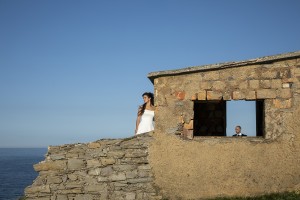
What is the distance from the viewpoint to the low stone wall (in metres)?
6.64

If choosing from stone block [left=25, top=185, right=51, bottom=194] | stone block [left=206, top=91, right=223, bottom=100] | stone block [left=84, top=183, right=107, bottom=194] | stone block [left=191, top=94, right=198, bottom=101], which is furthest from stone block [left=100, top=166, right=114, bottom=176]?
stone block [left=206, top=91, right=223, bottom=100]

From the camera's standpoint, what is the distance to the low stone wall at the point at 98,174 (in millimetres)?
6641

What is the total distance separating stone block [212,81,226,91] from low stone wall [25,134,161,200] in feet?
5.65

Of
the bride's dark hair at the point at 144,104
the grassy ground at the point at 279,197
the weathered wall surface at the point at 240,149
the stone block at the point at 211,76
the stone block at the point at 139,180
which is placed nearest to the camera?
the grassy ground at the point at 279,197

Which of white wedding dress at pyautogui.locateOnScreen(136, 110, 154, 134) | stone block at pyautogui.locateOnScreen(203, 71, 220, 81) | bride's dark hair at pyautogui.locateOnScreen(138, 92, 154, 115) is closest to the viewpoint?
stone block at pyautogui.locateOnScreen(203, 71, 220, 81)

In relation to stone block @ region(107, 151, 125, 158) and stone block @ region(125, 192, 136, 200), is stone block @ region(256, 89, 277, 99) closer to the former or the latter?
stone block @ region(107, 151, 125, 158)

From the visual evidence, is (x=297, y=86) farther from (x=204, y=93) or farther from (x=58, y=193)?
(x=58, y=193)

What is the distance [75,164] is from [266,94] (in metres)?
4.20

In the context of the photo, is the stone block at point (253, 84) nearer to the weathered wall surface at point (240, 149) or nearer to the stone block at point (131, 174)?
A: the weathered wall surface at point (240, 149)

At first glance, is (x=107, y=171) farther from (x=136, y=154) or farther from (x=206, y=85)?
(x=206, y=85)

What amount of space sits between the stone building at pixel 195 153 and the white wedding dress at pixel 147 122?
522 millimetres

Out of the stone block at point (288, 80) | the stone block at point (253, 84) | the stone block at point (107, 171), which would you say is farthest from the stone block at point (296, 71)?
the stone block at point (107, 171)

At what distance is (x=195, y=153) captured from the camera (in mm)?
6656

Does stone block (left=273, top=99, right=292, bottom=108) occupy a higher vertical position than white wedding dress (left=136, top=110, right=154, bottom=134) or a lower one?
higher
